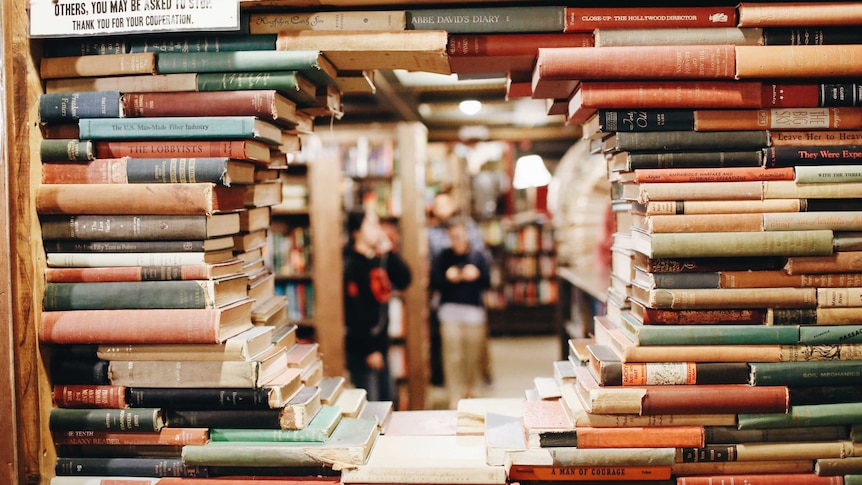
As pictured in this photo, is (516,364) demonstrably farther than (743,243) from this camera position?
Yes

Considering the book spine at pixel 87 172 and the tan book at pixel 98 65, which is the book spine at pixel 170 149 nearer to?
the book spine at pixel 87 172

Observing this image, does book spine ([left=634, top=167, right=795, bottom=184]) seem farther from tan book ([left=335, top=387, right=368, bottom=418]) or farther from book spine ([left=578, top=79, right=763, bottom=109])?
tan book ([left=335, top=387, right=368, bottom=418])

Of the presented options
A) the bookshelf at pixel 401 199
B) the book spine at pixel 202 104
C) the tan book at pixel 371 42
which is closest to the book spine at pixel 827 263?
the tan book at pixel 371 42

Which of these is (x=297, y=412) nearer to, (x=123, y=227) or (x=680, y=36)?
(x=123, y=227)

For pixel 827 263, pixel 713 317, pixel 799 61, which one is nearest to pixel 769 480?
pixel 713 317

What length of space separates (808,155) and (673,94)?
35 centimetres

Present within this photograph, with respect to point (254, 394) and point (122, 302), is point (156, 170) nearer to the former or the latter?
point (122, 302)

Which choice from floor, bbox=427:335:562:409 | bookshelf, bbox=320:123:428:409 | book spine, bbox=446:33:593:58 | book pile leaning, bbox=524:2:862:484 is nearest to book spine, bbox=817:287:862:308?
book pile leaning, bbox=524:2:862:484

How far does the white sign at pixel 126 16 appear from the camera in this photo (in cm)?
136

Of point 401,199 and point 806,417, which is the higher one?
point 401,199

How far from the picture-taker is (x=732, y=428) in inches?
54.4

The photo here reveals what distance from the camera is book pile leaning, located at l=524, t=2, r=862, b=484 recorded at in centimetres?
134

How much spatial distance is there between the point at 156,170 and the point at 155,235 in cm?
16

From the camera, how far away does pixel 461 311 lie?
17.2 feet
